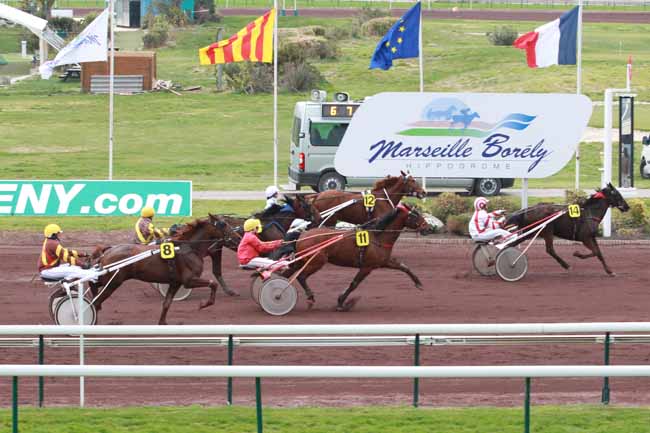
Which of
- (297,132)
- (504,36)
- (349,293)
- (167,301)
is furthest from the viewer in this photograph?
(504,36)

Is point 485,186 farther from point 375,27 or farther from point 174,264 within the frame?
point 375,27

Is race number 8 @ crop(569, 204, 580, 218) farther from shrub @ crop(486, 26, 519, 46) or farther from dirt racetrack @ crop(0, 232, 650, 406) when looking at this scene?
shrub @ crop(486, 26, 519, 46)

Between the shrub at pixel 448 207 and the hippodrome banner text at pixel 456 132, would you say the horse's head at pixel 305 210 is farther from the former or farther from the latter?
the shrub at pixel 448 207

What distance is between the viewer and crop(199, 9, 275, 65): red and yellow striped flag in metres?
26.2

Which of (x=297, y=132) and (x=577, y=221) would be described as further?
(x=297, y=132)

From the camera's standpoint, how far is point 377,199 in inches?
811

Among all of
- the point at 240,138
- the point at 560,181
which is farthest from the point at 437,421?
the point at 240,138

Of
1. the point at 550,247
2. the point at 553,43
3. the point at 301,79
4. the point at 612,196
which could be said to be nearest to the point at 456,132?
the point at 550,247

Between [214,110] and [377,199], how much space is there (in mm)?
23742

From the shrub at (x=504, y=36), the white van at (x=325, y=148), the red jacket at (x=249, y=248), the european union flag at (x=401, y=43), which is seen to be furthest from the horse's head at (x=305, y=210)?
the shrub at (x=504, y=36)

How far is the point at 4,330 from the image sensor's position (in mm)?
10133

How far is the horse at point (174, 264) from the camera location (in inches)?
627

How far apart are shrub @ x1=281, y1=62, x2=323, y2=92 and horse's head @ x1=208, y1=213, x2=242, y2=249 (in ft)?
94.7

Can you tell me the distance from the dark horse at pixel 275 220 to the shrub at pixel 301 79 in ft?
87.8
